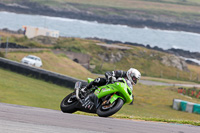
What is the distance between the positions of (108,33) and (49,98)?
135m

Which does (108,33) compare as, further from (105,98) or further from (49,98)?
(105,98)

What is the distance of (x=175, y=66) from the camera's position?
→ 7669 centimetres

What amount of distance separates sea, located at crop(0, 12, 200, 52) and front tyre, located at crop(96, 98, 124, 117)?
4740 inches

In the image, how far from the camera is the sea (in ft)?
460

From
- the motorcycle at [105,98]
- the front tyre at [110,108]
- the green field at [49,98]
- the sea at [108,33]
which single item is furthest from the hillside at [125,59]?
the sea at [108,33]

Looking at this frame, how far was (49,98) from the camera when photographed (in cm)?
1966

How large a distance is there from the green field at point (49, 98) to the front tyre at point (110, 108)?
499 cm

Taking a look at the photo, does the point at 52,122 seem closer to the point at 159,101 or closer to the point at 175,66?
the point at 159,101

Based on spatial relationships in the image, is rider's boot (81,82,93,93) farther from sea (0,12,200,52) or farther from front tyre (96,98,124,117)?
sea (0,12,200,52)

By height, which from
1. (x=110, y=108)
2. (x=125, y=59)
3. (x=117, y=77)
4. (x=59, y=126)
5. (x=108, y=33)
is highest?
(x=117, y=77)

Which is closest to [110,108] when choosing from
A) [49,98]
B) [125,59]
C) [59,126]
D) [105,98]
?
[105,98]

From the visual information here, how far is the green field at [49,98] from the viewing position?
1728 centimetres

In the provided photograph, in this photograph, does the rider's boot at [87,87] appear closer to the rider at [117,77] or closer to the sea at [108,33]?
the rider at [117,77]

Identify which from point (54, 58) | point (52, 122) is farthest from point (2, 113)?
point (54, 58)
